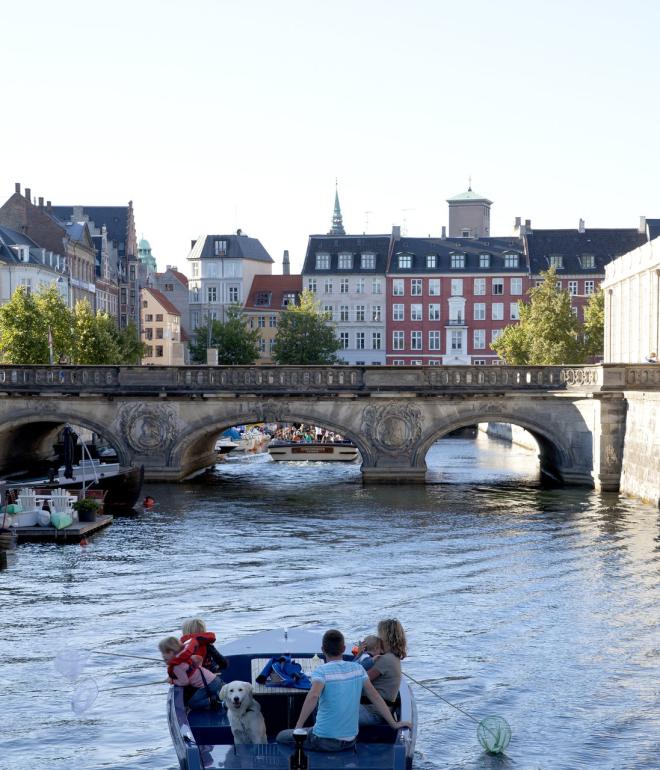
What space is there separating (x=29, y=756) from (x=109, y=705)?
331 centimetres

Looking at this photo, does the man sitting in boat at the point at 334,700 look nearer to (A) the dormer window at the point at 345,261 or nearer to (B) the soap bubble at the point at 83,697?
(B) the soap bubble at the point at 83,697

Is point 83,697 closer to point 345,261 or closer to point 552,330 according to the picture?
point 552,330

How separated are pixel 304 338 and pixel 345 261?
1819cm

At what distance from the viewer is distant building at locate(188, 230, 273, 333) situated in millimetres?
149250

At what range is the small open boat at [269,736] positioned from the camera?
18.2 meters

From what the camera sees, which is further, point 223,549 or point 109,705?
point 223,549

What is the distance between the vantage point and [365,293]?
13325 cm

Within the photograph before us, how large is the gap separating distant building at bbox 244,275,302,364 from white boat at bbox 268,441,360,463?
60.6 metres

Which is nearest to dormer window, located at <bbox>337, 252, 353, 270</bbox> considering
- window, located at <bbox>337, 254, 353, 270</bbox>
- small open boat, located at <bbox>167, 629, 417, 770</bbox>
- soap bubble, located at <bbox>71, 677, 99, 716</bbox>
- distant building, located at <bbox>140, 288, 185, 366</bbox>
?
window, located at <bbox>337, 254, 353, 270</bbox>

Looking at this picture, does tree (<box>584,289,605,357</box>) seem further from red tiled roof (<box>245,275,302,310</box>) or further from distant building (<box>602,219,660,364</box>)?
red tiled roof (<box>245,275,302,310</box>)

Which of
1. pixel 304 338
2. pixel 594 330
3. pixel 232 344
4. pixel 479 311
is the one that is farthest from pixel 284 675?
pixel 479 311

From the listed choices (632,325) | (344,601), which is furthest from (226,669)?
(632,325)

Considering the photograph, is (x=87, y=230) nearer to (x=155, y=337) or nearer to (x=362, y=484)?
(x=155, y=337)

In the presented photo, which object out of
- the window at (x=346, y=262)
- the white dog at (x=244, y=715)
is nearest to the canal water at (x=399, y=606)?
the white dog at (x=244, y=715)
